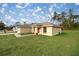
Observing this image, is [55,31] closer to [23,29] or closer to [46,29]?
[46,29]

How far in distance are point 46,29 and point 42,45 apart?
163mm

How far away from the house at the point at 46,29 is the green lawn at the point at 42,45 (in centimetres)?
4

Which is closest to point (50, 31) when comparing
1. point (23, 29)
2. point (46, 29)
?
point (46, 29)

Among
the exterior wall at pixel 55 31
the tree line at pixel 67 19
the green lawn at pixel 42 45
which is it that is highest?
the tree line at pixel 67 19

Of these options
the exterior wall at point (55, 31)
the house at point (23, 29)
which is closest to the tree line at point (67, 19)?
the exterior wall at point (55, 31)

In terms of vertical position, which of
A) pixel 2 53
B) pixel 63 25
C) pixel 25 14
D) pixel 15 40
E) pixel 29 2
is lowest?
pixel 2 53

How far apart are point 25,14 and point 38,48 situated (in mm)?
355

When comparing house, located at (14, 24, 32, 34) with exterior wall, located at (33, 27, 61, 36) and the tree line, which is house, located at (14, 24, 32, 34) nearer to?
exterior wall, located at (33, 27, 61, 36)

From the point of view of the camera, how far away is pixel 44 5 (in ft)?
6.10

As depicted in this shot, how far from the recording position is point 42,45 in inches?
73.1

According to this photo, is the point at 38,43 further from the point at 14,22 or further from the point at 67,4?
the point at 67,4

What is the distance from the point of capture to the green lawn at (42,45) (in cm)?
184

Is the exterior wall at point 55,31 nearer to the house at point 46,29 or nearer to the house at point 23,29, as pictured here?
the house at point 46,29

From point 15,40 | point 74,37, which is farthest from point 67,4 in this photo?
point 15,40
